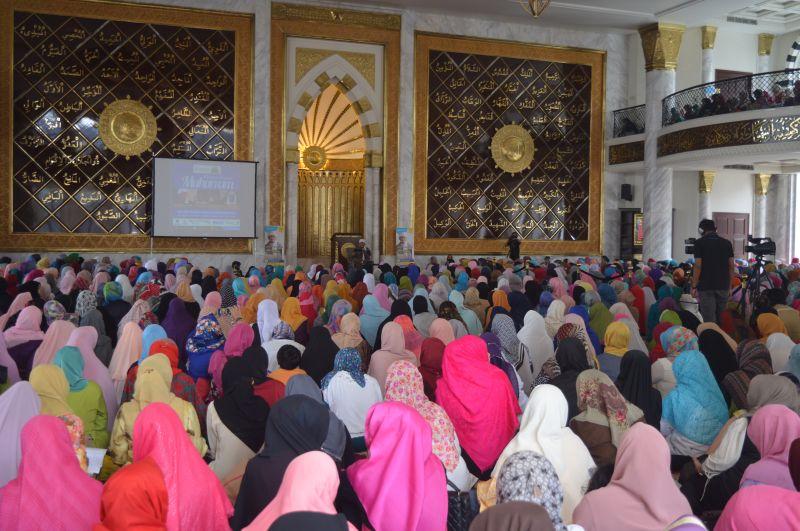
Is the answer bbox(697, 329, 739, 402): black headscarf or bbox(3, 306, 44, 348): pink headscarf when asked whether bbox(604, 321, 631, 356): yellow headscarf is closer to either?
bbox(697, 329, 739, 402): black headscarf

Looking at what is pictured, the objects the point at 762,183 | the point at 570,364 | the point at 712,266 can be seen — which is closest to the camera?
the point at 570,364

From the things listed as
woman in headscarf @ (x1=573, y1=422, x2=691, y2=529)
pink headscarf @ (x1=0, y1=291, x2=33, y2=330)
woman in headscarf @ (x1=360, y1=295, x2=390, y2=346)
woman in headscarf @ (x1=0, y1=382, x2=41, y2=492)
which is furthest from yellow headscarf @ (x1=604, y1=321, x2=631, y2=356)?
pink headscarf @ (x1=0, y1=291, x2=33, y2=330)

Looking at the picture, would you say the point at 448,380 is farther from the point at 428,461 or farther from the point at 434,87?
the point at 434,87

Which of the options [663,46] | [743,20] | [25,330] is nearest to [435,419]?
[25,330]

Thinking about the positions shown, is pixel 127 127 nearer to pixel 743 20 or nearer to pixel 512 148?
pixel 512 148

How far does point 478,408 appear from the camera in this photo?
280cm

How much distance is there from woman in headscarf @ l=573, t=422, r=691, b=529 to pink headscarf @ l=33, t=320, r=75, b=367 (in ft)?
9.41

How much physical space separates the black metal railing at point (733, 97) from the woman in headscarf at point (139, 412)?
28.3 feet

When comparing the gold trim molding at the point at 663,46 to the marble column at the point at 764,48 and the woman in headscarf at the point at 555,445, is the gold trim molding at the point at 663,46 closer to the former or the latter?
the marble column at the point at 764,48

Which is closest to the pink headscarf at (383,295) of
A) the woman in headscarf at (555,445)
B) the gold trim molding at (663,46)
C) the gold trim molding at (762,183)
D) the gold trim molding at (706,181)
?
the woman in headscarf at (555,445)

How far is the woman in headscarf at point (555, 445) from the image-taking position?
2162 millimetres

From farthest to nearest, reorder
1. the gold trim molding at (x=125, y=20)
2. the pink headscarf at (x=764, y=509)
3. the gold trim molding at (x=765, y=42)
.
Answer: the gold trim molding at (x=765, y=42), the gold trim molding at (x=125, y=20), the pink headscarf at (x=764, y=509)

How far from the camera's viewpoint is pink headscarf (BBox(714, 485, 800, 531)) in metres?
1.43

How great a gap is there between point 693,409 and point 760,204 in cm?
1204
